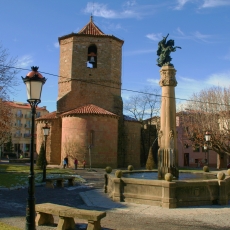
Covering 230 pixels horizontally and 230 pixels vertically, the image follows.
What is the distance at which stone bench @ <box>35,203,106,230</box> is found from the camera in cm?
645

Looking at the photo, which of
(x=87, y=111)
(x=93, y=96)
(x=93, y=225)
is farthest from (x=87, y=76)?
(x=93, y=225)

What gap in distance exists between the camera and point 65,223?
6.73 m

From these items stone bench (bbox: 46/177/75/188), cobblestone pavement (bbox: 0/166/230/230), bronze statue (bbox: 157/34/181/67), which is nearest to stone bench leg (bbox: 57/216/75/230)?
cobblestone pavement (bbox: 0/166/230/230)

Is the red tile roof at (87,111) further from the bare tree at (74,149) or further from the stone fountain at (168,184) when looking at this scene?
the stone fountain at (168,184)

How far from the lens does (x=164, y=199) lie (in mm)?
9188

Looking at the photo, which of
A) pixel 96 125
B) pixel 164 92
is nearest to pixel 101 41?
pixel 96 125

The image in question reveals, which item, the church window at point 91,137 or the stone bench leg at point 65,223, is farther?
the church window at point 91,137

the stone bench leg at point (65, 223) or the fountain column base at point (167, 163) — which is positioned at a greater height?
the fountain column base at point (167, 163)

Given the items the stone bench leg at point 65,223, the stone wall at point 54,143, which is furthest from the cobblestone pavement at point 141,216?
the stone wall at point 54,143

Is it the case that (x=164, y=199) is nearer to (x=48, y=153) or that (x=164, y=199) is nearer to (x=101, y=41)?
(x=48, y=153)

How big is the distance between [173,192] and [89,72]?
2420 centimetres

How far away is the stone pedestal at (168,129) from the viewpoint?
11.3m

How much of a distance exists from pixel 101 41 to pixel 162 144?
23097 millimetres

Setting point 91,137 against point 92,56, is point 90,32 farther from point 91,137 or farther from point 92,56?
point 91,137
